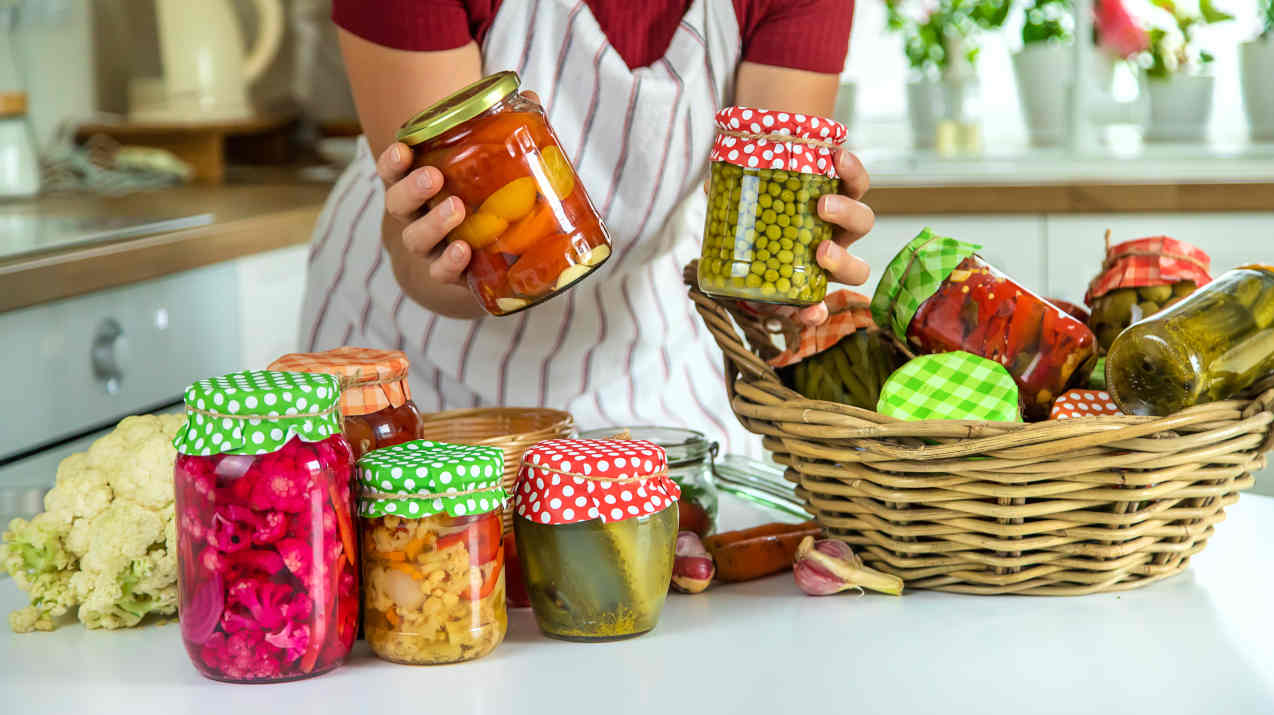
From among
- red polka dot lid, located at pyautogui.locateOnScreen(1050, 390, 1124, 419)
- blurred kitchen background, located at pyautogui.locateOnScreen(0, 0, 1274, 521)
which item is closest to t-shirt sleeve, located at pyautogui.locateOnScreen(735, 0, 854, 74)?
red polka dot lid, located at pyautogui.locateOnScreen(1050, 390, 1124, 419)

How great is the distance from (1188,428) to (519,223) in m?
0.38

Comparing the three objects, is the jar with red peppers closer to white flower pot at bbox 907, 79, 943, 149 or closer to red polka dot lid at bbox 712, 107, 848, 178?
red polka dot lid at bbox 712, 107, 848, 178

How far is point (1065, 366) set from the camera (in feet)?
2.52

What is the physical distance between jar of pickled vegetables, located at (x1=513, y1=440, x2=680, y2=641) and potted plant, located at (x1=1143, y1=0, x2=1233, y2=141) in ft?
7.12

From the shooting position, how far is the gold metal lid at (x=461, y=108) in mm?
712

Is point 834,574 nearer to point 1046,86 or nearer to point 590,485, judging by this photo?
point 590,485

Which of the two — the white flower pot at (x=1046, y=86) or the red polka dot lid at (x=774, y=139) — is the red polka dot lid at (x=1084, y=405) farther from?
the white flower pot at (x=1046, y=86)

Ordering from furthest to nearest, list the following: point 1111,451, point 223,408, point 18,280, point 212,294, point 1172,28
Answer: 1. point 1172,28
2. point 212,294
3. point 18,280
4. point 1111,451
5. point 223,408

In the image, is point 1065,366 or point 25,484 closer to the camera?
point 1065,366

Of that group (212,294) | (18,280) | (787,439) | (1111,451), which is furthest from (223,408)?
(212,294)

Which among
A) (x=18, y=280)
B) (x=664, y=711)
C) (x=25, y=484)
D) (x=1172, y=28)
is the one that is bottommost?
(x=25, y=484)

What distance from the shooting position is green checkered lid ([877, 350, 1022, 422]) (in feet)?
2.32

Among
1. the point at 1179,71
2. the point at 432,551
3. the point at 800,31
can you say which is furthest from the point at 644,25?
the point at 1179,71

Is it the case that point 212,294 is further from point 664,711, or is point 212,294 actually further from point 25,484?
point 664,711
